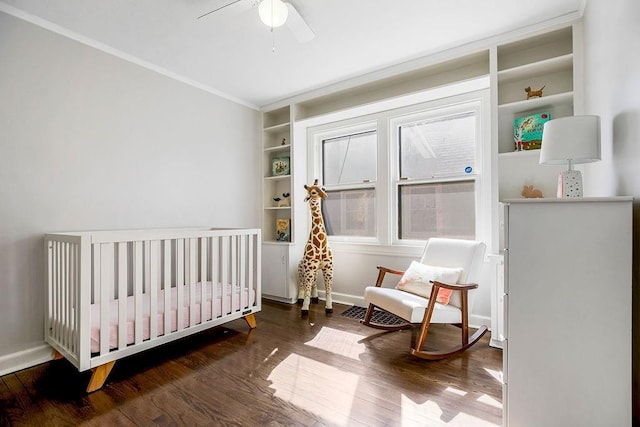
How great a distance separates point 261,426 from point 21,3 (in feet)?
9.66

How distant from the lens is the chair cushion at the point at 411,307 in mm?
2094

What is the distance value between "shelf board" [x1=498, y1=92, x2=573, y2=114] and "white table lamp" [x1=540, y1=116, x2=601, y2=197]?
91 cm

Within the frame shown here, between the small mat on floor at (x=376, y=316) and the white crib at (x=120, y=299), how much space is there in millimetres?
1036

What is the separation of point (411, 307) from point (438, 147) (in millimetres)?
1754

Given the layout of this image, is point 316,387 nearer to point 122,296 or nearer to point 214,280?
point 214,280

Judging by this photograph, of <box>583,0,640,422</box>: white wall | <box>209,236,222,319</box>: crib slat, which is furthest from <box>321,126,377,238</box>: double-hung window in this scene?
<box>583,0,640,422</box>: white wall

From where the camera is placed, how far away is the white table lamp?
139cm

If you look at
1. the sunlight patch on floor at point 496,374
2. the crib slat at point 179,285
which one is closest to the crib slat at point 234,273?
the crib slat at point 179,285

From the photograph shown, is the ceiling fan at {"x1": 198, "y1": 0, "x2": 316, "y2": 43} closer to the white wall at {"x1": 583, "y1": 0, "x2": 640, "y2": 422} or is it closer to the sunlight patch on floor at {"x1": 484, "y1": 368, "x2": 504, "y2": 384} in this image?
the white wall at {"x1": 583, "y1": 0, "x2": 640, "y2": 422}

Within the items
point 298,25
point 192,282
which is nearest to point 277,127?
point 298,25

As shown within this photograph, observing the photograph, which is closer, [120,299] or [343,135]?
[120,299]

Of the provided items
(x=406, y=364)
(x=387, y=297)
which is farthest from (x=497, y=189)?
(x=406, y=364)

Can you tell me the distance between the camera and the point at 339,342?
7.68ft

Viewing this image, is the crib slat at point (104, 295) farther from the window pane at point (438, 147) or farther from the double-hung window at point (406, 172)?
the window pane at point (438, 147)
